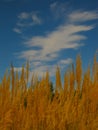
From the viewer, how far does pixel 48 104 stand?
491 cm

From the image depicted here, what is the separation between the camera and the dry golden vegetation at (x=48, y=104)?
15.3ft

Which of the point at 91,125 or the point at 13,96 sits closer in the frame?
the point at 91,125

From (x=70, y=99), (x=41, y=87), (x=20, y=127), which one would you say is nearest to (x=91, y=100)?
(x=70, y=99)

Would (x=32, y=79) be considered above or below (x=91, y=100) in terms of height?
above

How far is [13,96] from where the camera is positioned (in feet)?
15.9

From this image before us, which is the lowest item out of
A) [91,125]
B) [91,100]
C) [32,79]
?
[91,125]

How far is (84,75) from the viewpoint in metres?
5.05

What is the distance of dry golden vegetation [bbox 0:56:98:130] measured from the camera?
4652 mm

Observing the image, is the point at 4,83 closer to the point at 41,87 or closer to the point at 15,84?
the point at 15,84

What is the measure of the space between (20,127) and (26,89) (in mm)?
577

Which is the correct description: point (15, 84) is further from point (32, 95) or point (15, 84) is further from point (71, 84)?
point (71, 84)

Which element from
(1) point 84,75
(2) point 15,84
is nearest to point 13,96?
(2) point 15,84

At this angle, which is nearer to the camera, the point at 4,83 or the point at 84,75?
the point at 4,83

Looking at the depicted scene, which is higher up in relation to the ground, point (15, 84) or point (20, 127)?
point (15, 84)
